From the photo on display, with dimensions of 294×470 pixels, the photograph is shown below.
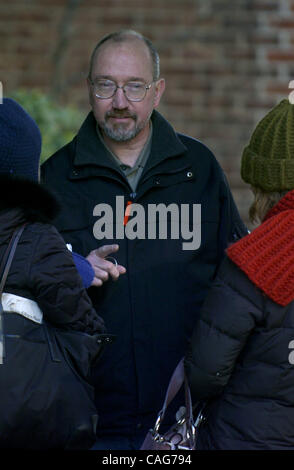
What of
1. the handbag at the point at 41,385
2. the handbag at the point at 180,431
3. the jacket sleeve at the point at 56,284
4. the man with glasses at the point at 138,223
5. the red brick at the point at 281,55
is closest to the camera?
the handbag at the point at 41,385

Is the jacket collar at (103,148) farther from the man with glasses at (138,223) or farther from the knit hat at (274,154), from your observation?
the knit hat at (274,154)

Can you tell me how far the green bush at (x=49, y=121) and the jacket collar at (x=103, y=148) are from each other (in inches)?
77.5

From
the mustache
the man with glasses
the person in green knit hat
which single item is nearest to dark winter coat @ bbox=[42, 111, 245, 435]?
the man with glasses

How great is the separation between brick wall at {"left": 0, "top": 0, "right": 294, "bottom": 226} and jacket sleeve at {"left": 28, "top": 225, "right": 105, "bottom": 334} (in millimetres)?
4373

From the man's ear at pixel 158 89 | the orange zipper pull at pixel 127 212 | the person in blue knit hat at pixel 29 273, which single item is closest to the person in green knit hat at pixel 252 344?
the person in blue knit hat at pixel 29 273

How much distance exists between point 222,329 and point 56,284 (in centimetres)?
55

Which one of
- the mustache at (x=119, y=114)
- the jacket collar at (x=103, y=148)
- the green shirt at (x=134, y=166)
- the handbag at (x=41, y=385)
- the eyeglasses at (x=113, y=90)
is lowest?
the handbag at (x=41, y=385)

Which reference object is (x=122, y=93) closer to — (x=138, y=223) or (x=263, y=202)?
(x=138, y=223)

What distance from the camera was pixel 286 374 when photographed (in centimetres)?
275

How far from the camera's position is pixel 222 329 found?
9.08ft

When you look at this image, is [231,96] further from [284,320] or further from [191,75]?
[284,320]

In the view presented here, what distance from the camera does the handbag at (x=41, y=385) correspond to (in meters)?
2.55

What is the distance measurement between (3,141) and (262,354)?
1060 millimetres

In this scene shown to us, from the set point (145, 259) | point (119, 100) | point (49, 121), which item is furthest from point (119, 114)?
point (49, 121)
